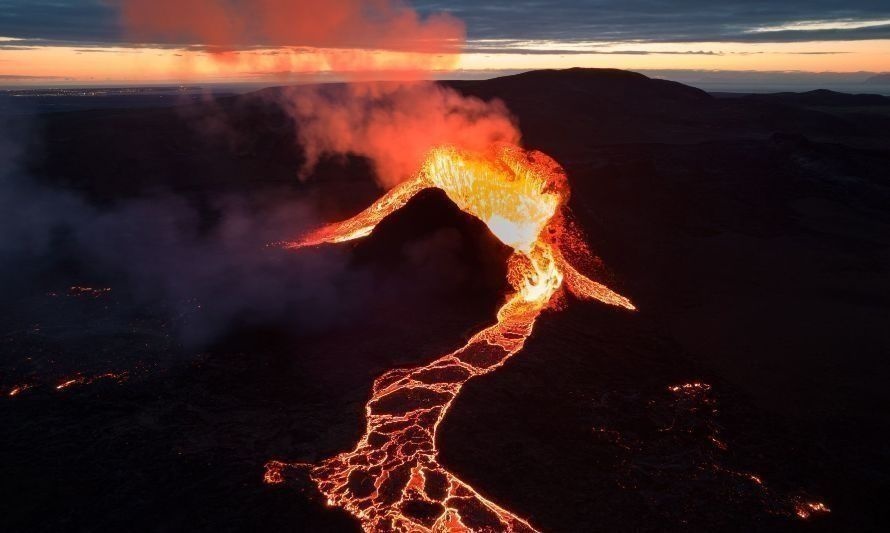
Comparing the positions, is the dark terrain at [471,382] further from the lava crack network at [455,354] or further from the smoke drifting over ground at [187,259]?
the lava crack network at [455,354]

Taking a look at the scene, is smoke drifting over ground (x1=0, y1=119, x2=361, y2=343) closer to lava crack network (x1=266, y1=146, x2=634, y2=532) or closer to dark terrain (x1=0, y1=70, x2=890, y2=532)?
dark terrain (x1=0, y1=70, x2=890, y2=532)

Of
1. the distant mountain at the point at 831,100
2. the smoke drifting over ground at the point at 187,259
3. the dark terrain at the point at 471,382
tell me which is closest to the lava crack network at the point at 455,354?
the dark terrain at the point at 471,382

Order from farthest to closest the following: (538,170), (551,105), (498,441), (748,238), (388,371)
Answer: (551,105)
(748,238)
(538,170)
(388,371)
(498,441)

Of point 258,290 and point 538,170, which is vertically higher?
point 538,170

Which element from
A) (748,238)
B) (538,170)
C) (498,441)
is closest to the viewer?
(498,441)

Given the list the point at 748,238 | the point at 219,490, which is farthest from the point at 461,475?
the point at 748,238

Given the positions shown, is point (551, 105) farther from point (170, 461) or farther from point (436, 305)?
point (170, 461)
